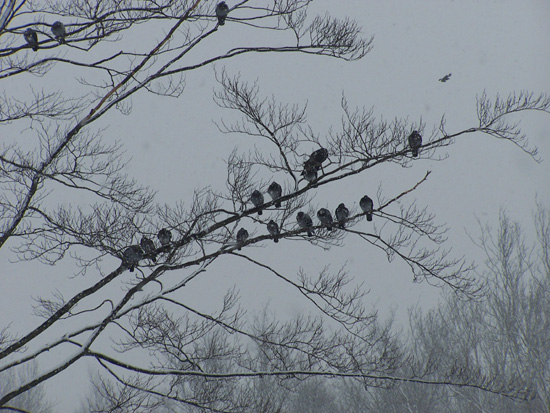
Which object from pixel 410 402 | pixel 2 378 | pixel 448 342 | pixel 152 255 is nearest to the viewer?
pixel 152 255

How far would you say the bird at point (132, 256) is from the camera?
15.7 feet

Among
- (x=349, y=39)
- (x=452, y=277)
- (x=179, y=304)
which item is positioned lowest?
(x=452, y=277)

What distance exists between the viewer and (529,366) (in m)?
12.6

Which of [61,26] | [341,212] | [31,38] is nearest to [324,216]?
[341,212]

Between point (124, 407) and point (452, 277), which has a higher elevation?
point (452, 277)

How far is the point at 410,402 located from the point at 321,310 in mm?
12850

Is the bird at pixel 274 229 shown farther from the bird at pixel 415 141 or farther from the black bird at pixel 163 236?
the bird at pixel 415 141

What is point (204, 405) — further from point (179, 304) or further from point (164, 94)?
point (164, 94)

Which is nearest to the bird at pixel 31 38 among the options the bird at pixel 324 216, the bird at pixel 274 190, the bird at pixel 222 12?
the bird at pixel 222 12

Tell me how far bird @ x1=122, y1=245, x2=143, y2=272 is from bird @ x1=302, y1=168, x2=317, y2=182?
6.13ft

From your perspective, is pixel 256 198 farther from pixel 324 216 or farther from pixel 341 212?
pixel 341 212

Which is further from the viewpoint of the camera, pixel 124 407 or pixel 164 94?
pixel 164 94

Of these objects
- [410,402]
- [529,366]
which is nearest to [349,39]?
[529,366]

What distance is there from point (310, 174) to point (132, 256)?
2.00 meters
